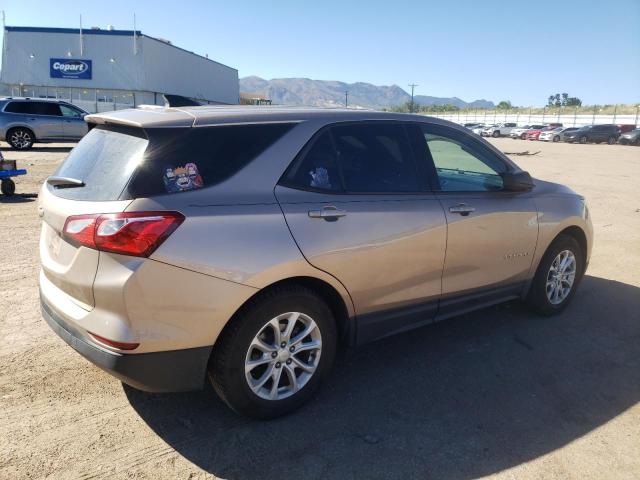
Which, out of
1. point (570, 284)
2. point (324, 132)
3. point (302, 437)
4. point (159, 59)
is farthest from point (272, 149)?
point (159, 59)

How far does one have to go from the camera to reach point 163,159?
2.71 m

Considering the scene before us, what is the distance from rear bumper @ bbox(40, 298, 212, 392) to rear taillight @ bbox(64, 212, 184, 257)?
1.73 ft

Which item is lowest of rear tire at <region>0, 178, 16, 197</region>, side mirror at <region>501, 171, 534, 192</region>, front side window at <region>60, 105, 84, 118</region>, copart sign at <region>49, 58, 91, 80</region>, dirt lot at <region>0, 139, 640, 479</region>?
dirt lot at <region>0, 139, 640, 479</region>

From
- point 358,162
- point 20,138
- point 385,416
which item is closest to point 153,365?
A: point 385,416

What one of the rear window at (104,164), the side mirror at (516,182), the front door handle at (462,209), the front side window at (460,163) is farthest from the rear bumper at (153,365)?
the side mirror at (516,182)

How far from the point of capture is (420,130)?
3.81 meters

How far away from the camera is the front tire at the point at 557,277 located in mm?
4641

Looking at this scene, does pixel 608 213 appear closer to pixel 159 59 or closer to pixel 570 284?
pixel 570 284

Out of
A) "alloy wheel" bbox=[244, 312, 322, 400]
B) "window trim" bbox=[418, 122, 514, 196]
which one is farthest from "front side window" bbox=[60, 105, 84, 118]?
"alloy wheel" bbox=[244, 312, 322, 400]

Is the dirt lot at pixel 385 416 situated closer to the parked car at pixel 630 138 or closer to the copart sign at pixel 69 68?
the copart sign at pixel 69 68

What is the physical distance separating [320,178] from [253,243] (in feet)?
2.22

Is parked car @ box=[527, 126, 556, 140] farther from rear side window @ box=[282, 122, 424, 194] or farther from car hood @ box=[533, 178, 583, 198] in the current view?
rear side window @ box=[282, 122, 424, 194]

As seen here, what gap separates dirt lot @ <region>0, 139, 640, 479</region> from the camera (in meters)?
2.72

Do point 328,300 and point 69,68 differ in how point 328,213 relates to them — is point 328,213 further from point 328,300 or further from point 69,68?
point 69,68
